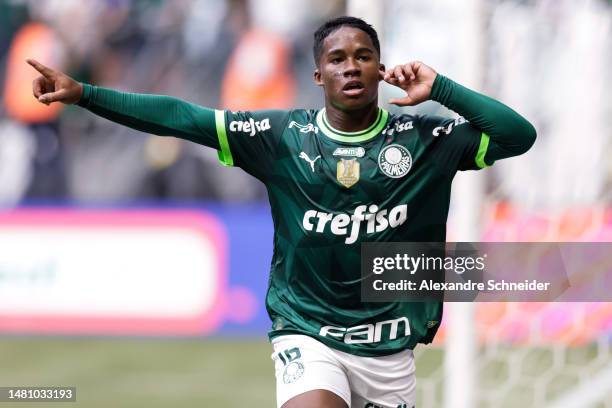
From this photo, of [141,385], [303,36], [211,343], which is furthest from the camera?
[303,36]

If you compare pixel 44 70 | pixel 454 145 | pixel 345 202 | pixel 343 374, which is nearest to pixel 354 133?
pixel 345 202

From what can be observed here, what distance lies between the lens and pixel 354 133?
4.45m

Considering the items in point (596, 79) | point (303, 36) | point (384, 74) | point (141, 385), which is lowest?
point (141, 385)

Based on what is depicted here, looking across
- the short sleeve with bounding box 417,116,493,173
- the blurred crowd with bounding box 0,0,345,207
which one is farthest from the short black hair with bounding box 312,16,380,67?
the blurred crowd with bounding box 0,0,345,207

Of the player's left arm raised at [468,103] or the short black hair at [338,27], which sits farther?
the short black hair at [338,27]

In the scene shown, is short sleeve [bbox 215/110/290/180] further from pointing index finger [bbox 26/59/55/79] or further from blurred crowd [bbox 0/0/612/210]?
blurred crowd [bbox 0/0/612/210]

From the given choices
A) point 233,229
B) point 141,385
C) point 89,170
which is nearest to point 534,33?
point 141,385

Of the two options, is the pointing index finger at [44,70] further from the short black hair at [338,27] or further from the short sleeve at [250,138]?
the short black hair at [338,27]

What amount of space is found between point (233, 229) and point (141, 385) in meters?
2.24

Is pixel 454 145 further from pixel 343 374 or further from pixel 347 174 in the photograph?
pixel 343 374

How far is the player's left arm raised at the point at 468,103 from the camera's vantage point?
14.0 feet

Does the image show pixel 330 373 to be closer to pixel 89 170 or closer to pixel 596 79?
pixel 596 79

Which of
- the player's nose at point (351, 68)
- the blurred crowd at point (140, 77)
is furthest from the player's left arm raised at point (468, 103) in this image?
the blurred crowd at point (140, 77)

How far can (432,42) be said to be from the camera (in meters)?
6.23
